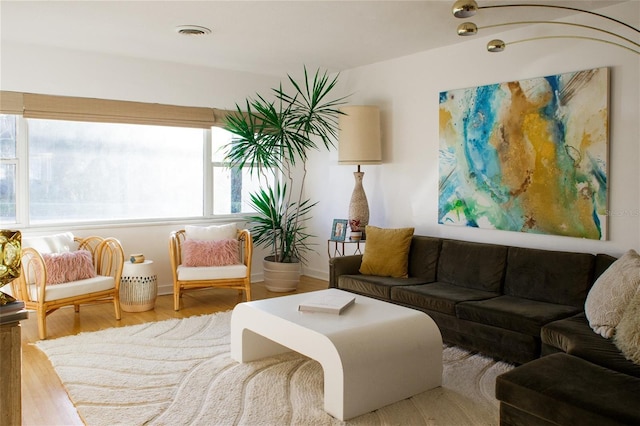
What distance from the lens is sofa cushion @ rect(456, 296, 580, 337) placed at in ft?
11.3

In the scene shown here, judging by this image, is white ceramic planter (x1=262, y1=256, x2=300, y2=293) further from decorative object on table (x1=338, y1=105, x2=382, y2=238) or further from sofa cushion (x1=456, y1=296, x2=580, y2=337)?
sofa cushion (x1=456, y1=296, x2=580, y2=337)

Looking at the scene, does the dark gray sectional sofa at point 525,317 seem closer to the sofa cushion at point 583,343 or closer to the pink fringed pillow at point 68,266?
the sofa cushion at point 583,343

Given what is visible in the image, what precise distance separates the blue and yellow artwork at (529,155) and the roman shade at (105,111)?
2596 mm

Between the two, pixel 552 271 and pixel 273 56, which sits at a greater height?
pixel 273 56

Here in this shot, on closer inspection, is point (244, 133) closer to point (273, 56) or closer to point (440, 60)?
point (273, 56)

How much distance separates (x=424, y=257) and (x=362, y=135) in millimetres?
1407

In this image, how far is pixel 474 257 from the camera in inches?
175

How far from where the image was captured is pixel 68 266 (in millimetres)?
4395

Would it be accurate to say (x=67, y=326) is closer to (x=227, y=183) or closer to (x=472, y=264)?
(x=227, y=183)

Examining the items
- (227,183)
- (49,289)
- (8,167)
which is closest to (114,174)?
(8,167)

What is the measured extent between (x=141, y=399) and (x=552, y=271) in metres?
2.90

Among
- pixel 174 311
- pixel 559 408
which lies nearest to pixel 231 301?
pixel 174 311

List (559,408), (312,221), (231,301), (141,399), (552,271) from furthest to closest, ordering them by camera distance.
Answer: (312,221), (231,301), (552,271), (141,399), (559,408)

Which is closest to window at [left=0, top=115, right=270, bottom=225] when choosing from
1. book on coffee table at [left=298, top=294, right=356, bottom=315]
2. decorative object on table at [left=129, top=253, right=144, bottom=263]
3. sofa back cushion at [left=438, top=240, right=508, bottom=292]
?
decorative object on table at [left=129, top=253, right=144, bottom=263]
